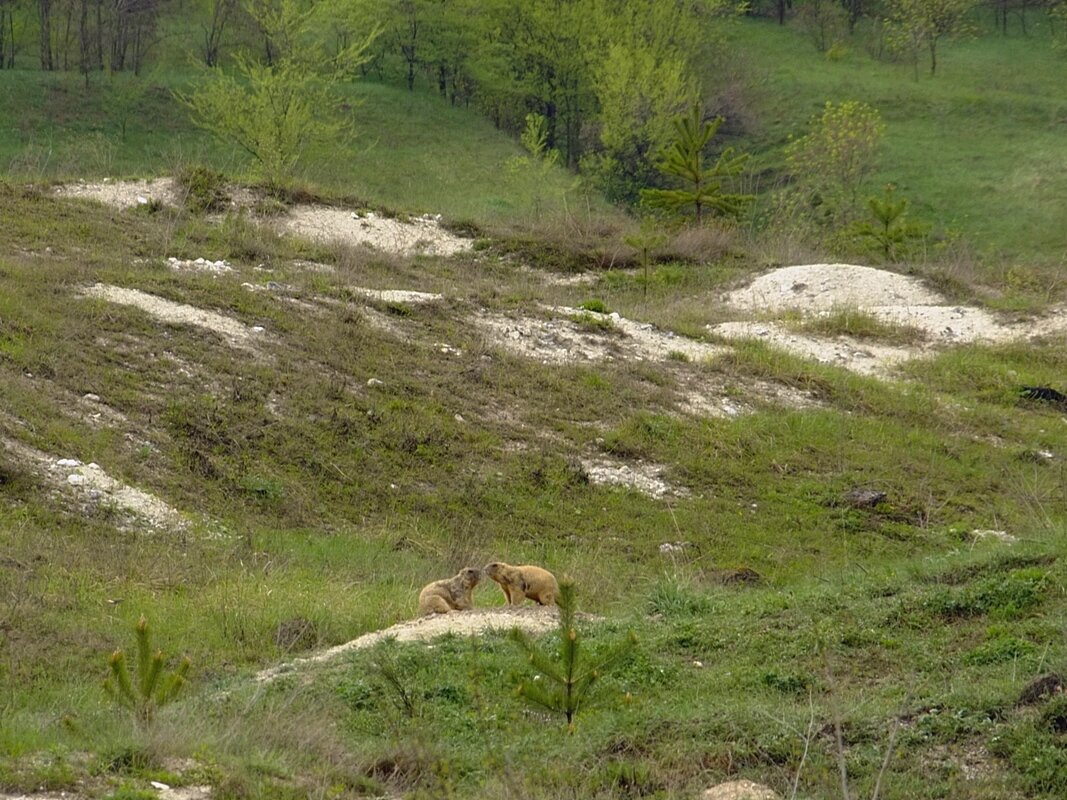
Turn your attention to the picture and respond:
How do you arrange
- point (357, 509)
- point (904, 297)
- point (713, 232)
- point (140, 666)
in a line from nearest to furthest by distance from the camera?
point (140, 666)
point (357, 509)
point (904, 297)
point (713, 232)

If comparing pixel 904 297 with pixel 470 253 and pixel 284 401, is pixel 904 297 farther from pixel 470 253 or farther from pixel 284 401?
pixel 284 401

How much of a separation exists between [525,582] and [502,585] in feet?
0.56

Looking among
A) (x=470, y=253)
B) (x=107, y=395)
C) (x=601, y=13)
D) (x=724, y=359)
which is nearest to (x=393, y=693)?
(x=107, y=395)

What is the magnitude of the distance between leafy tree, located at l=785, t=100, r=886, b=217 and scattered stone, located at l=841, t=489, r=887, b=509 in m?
26.1

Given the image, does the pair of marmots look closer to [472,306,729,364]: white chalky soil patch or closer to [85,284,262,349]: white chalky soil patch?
[85,284,262,349]: white chalky soil patch

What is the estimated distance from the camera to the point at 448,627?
7645mm

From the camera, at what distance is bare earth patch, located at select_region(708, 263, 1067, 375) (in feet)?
63.6

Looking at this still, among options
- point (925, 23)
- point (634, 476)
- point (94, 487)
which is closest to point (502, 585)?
point (94, 487)

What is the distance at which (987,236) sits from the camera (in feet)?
125

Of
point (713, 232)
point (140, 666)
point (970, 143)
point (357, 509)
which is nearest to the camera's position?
point (140, 666)

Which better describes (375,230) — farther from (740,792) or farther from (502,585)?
(740,792)

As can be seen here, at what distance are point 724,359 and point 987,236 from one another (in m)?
23.6

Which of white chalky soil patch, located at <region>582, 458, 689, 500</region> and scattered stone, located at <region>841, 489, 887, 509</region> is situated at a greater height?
white chalky soil patch, located at <region>582, 458, 689, 500</region>

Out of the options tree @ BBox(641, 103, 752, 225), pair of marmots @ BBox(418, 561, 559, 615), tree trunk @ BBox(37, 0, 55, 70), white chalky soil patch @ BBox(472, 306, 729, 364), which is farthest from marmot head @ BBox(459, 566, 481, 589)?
tree trunk @ BBox(37, 0, 55, 70)
